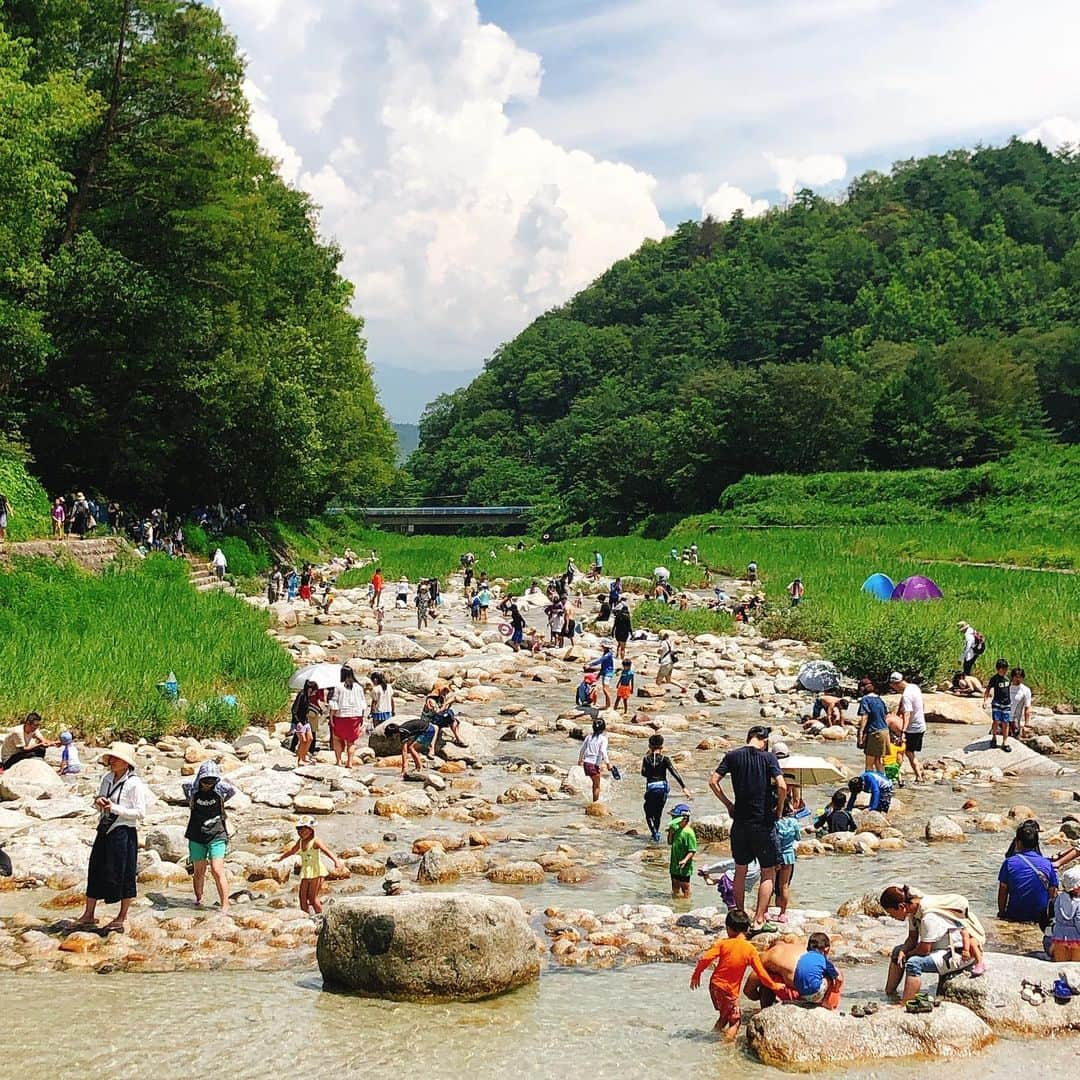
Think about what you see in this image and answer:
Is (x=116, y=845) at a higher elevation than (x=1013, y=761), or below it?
higher

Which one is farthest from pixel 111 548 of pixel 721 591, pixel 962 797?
pixel 962 797

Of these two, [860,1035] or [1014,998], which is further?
[1014,998]

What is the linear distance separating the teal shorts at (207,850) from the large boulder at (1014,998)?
258 inches

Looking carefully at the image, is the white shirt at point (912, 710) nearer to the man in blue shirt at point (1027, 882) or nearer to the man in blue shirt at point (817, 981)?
the man in blue shirt at point (1027, 882)

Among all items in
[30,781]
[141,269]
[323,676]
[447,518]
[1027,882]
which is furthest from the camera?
[447,518]

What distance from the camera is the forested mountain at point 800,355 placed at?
3179 inches

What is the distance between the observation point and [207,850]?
10961 mm

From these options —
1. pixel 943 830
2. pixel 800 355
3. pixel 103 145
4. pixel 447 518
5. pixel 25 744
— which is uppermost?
pixel 800 355

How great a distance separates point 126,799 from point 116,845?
41 cm

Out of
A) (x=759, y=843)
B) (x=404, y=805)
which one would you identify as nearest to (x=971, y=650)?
(x=404, y=805)

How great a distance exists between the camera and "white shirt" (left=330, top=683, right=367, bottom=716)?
58.3 ft

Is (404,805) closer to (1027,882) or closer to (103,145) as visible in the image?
(1027,882)

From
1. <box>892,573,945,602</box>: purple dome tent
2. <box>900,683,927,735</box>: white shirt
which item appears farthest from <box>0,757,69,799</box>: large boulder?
<box>892,573,945,602</box>: purple dome tent

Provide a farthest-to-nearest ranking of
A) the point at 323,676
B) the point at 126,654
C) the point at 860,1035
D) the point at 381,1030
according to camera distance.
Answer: the point at 126,654 → the point at 323,676 → the point at 381,1030 → the point at 860,1035
